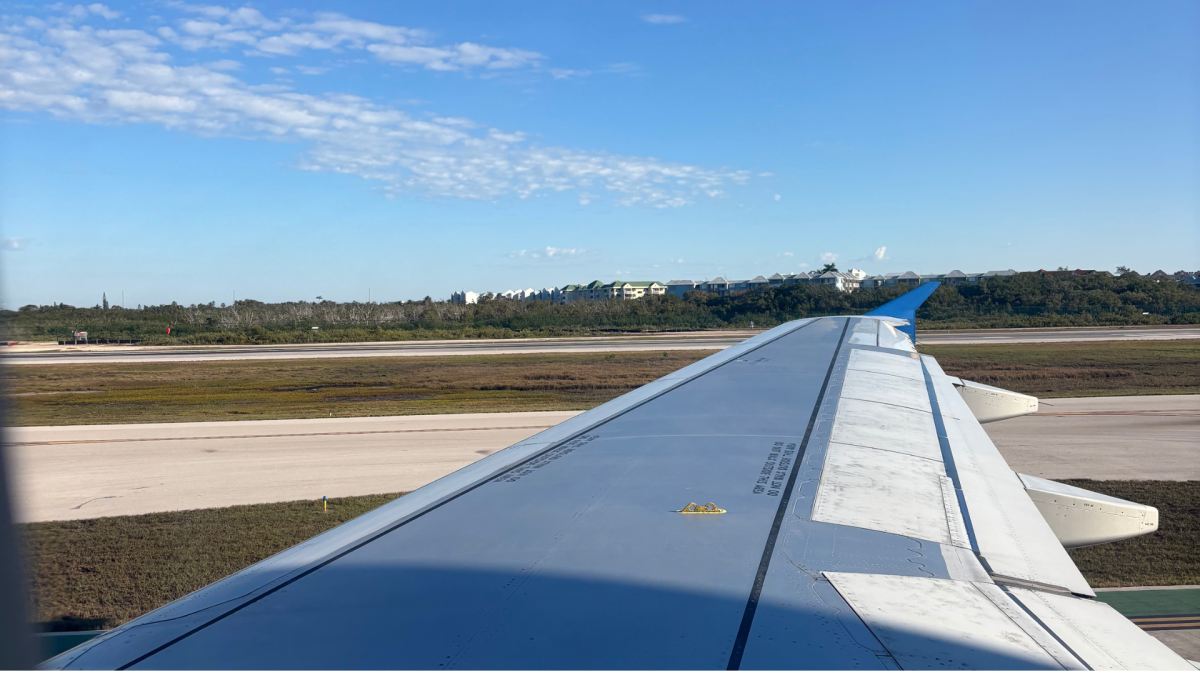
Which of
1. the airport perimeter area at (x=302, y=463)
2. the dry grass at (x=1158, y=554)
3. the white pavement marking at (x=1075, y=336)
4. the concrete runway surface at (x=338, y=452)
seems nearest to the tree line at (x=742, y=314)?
the white pavement marking at (x=1075, y=336)

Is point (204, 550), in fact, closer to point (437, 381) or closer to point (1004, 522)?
point (1004, 522)

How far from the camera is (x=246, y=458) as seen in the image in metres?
13.8

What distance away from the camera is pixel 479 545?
8.25ft

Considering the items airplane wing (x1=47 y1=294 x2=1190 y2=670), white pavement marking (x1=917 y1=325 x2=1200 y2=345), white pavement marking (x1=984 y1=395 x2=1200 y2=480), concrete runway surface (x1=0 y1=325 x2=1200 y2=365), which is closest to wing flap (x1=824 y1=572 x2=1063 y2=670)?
airplane wing (x1=47 y1=294 x2=1190 y2=670)

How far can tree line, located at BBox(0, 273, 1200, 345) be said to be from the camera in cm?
5503

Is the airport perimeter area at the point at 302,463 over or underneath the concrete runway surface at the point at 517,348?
underneath

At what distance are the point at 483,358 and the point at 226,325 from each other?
4628 centimetres

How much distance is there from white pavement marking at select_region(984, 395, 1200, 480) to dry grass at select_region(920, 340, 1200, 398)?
98.1 inches

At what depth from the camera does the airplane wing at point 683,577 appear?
5.68 ft

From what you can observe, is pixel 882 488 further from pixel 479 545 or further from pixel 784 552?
pixel 479 545

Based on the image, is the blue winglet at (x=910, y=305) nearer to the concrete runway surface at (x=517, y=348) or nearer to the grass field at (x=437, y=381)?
the grass field at (x=437, y=381)

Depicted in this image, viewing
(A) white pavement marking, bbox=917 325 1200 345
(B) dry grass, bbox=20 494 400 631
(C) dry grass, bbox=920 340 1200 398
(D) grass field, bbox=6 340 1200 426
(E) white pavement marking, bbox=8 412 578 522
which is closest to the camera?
(B) dry grass, bbox=20 494 400 631

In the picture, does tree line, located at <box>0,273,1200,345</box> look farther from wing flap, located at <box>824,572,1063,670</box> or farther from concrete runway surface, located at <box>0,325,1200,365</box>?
wing flap, located at <box>824,572,1063,670</box>

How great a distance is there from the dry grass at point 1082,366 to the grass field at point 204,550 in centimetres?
1260
